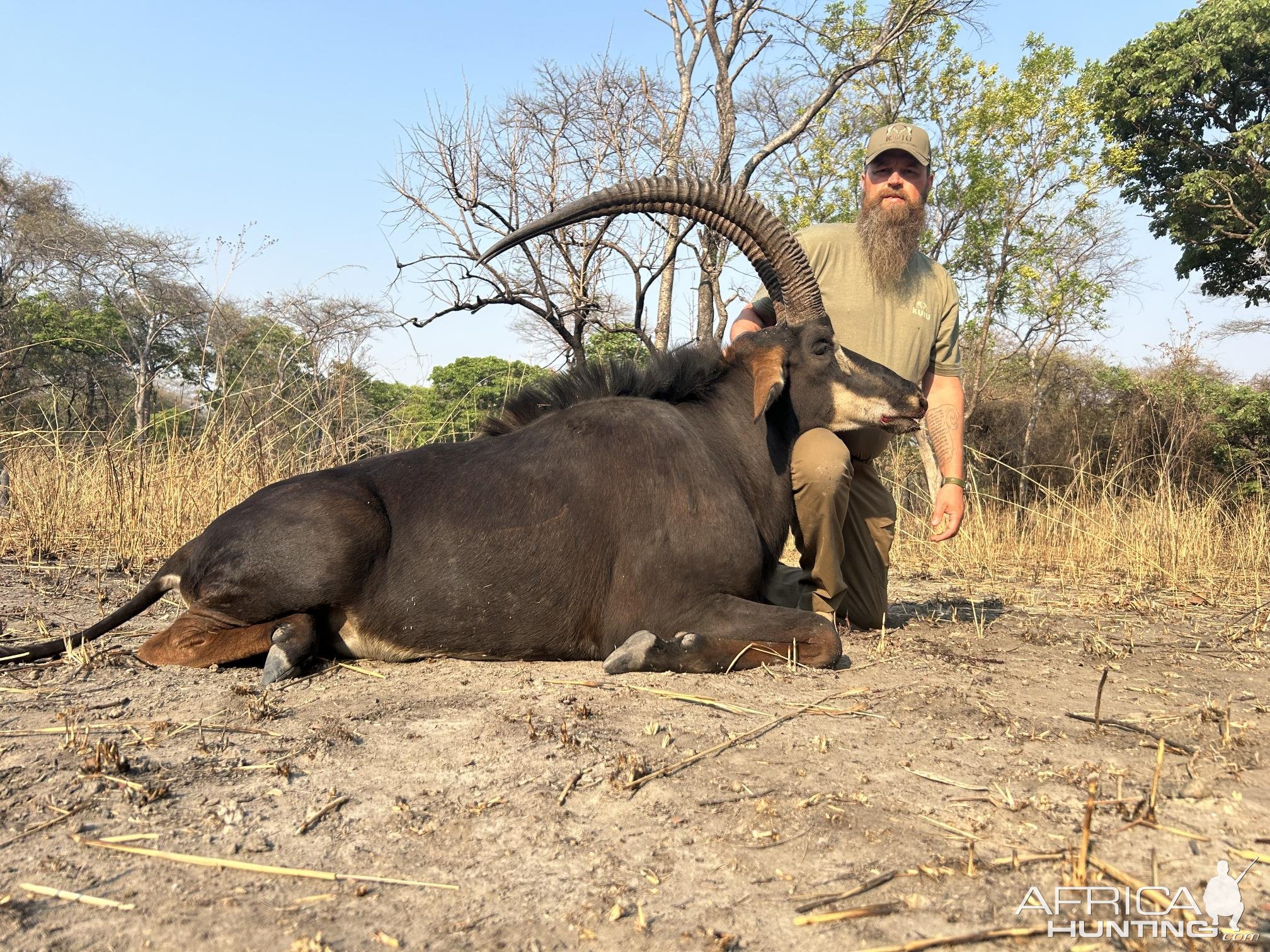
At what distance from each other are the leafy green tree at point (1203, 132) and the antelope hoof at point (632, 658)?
53.0 ft

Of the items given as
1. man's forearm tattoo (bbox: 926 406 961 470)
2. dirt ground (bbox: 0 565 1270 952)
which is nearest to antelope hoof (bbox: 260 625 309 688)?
dirt ground (bbox: 0 565 1270 952)

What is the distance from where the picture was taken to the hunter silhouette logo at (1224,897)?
1896 millimetres

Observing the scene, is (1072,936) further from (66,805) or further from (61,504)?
(61,504)

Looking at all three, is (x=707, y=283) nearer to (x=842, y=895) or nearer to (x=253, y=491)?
(x=253, y=491)

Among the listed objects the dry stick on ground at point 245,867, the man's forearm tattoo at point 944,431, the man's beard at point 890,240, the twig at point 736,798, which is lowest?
the dry stick on ground at point 245,867

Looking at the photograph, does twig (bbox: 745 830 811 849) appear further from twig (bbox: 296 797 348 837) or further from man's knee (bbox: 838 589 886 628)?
man's knee (bbox: 838 589 886 628)

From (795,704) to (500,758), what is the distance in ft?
4.01

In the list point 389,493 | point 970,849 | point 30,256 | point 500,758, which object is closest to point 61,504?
point 389,493

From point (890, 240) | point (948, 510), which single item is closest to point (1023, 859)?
point (948, 510)

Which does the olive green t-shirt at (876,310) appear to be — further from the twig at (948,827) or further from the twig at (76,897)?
the twig at (76,897)

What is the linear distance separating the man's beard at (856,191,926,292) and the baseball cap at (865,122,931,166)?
30cm

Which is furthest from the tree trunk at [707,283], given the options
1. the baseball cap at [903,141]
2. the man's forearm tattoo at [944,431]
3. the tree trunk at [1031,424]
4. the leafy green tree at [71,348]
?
the leafy green tree at [71,348]

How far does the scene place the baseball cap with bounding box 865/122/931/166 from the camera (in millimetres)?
5617

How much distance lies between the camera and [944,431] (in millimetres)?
5582
